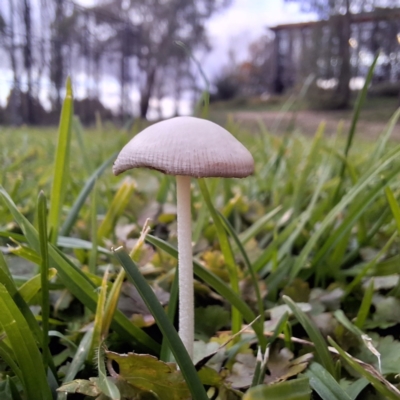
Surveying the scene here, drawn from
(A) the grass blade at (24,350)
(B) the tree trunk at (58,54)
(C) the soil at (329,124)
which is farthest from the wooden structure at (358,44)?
(A) the grass blade at (24,350)

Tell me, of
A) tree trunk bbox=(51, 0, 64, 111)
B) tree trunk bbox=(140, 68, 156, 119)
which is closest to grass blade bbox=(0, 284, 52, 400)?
tree trunk bbox=(51, 0, 64, 111)

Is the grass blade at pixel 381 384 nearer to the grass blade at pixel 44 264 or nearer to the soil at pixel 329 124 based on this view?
the grass blade at pixel 44 264

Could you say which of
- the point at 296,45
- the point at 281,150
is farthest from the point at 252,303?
the point at 296,45

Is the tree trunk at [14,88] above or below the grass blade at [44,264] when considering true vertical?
above

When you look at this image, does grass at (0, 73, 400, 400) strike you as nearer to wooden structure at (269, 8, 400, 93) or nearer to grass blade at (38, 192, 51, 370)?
grass blade at (38, 192, 51, 370)

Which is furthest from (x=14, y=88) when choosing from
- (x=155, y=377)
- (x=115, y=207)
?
(x=155, y=377)

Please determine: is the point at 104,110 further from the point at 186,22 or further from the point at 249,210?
the point at 249,210
